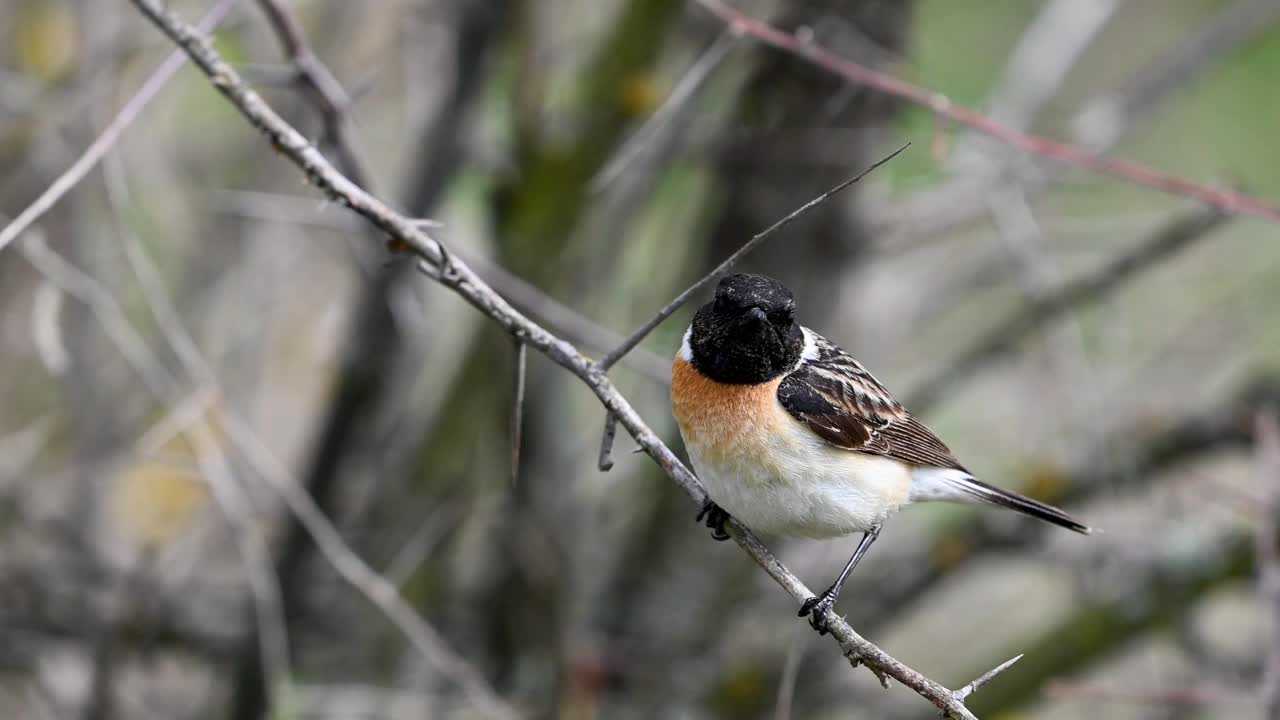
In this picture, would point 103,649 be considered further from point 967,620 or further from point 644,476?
point 967,620

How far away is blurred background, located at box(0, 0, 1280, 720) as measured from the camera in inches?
218

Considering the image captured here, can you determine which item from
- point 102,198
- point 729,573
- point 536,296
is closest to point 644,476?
point 729,573

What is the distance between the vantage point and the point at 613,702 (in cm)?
604

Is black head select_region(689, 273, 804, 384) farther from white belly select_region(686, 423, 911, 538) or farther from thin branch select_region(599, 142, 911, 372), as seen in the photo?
thin branch select_region(599, 142, 911, 372)

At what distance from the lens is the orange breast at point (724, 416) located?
3.75m

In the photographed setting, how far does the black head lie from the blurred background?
1.30 m

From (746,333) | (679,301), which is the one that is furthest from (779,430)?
(679,301)

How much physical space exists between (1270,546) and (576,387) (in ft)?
9.82

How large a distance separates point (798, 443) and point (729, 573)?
2311 millimetres

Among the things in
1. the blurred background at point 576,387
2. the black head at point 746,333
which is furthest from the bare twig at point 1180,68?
the black head at point 746,333

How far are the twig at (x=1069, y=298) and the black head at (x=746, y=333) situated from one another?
1.72m

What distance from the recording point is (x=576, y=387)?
6258 millimetres

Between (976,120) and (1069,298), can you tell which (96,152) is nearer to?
(976,120)

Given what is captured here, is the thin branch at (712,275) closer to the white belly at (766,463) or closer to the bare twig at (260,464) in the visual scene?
the white belly at (766,463)
